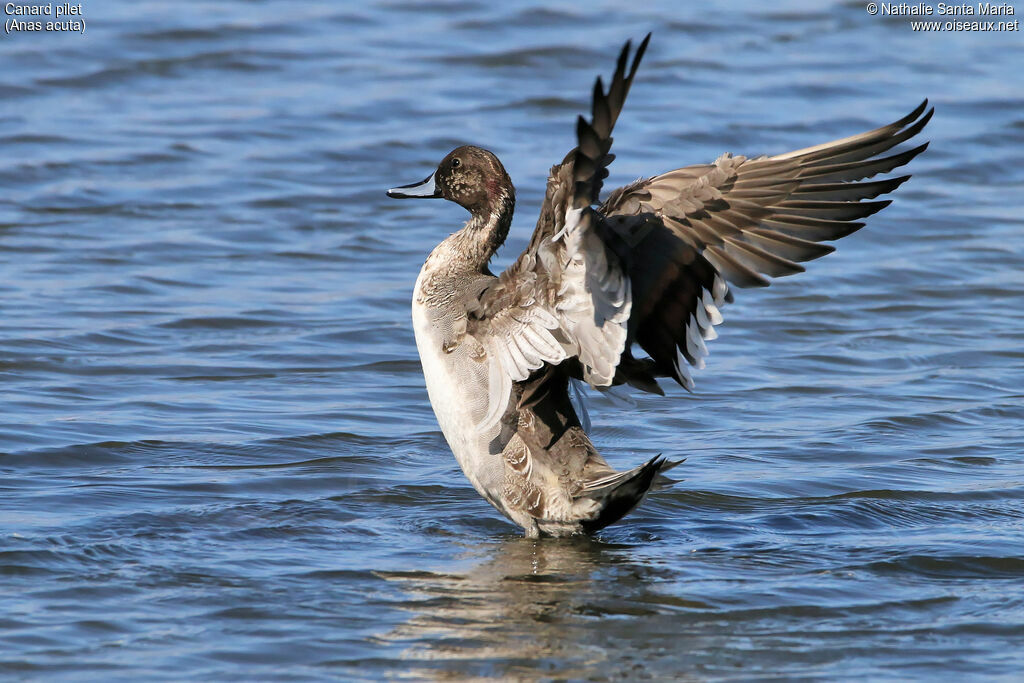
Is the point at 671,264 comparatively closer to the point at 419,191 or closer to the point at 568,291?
the point at 568,291

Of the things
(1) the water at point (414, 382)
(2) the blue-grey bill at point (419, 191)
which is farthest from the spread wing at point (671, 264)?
(2) the blue-grey bill at point (419, 191)

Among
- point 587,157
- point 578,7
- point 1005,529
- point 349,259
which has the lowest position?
point 1005,529

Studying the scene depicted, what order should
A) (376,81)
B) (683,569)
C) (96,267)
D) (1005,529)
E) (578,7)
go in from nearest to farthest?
1. (683,569)
2. (1005,529)
3. (96,267)
4. (376,81)
5. (578,7)

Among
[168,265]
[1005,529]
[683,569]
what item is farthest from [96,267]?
[1005,529]

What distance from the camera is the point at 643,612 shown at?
15.8 ft

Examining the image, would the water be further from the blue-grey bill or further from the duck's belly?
the blue-grey bill

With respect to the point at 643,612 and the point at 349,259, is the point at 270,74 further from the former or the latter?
the point at 643,612

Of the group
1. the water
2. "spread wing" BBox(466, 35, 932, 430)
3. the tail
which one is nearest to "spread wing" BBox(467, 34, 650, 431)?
"spread wing" BBox(466, 35, 932, 430)

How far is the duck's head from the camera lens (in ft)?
19.8

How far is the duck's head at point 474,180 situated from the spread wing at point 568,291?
2.62ft

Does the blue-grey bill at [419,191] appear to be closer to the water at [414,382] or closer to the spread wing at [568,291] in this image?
the spread wing at [568,291]

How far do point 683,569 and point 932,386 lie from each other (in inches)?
118

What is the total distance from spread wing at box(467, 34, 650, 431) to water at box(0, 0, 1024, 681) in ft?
2.54

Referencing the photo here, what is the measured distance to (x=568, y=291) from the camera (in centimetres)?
485
